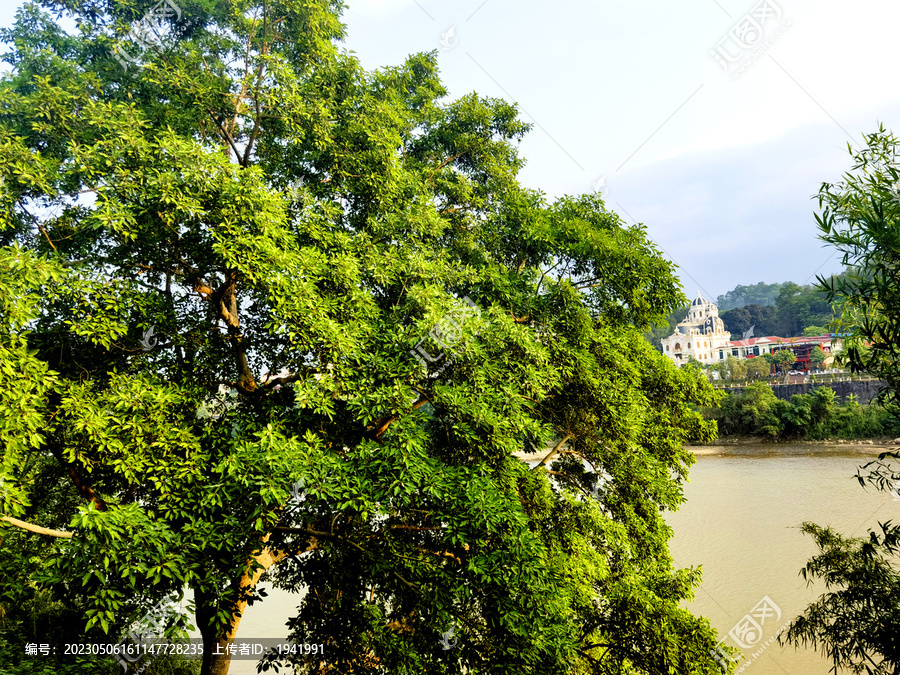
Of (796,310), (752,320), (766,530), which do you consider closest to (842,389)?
(766,530)

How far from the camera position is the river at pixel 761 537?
9.59 metres

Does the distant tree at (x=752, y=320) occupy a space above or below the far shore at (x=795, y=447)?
above

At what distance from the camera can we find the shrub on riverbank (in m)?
26.3

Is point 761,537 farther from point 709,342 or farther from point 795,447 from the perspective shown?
point 709,342

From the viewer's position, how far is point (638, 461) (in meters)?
5.82

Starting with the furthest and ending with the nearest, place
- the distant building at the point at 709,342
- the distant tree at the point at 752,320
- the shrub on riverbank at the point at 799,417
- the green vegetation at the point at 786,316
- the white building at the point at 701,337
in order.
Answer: the distant tree at the point at 752,320 → the green vegetation at the point at 786,316 → the white building at the point at 701,337 → the distant building at the point at 709,342 → the shrub on riverbank at the point at 799,417

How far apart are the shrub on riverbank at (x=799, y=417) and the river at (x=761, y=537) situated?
1.54m

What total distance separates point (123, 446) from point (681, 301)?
5.75 m

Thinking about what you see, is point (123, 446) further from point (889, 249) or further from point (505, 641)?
point (889, 249)

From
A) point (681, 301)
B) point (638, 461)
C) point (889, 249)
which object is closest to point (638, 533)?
point (638, 461)

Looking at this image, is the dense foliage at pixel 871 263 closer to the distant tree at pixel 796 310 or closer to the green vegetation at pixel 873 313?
the green vegetation at pixel 873 313

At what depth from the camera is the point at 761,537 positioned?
14.3 metres

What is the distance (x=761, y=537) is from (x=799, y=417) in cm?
1660

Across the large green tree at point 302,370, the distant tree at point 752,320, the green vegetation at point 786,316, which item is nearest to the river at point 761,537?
the large green tree at point 302,370
